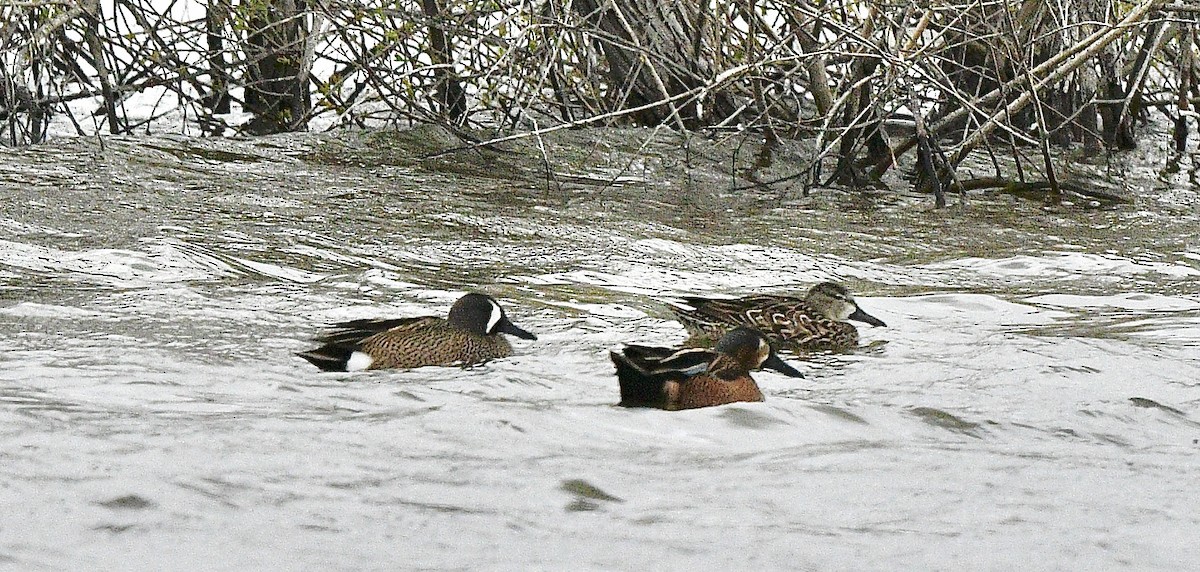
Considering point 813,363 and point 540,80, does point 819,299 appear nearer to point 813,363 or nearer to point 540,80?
point 813,363

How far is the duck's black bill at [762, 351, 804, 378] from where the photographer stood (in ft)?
17.7

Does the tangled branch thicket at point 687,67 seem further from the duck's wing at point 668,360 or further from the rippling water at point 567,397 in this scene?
the duck's wing at point 668,360

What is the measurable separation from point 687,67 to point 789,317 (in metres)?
4.64

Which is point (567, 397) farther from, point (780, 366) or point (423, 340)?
point (780, 366)

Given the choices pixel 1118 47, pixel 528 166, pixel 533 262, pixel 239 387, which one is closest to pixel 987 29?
pixel 1118 47

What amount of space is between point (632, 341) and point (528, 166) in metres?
4.66

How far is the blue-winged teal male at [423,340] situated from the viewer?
523 cm

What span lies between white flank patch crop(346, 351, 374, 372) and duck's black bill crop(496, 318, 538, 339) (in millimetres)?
651

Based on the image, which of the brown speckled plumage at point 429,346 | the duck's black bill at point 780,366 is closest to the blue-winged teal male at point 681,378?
the duck's black bill at point 780,366

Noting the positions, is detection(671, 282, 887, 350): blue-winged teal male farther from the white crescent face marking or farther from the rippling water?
the white crescent face marking

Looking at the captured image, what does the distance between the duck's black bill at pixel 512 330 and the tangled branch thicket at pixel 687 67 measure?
3019 mm

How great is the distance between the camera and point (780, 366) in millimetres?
5441

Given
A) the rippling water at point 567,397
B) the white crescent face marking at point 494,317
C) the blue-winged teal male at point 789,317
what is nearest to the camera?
the rippling water at point 567,397

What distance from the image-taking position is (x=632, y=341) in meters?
5.87
